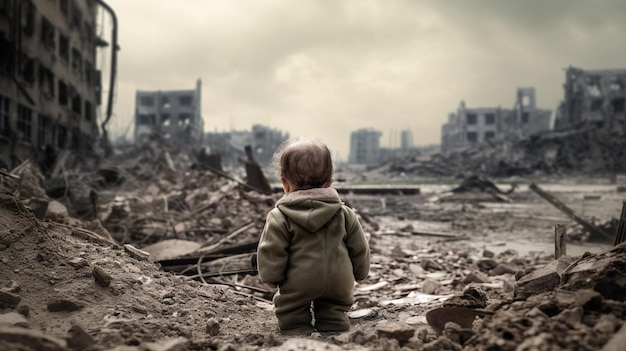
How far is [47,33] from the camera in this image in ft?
64.2

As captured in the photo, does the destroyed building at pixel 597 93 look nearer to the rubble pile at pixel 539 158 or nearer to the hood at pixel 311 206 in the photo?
the rubble pile at pixel 539 158

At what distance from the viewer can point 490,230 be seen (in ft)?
30.2

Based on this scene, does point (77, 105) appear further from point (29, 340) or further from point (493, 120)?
point (493, 120)

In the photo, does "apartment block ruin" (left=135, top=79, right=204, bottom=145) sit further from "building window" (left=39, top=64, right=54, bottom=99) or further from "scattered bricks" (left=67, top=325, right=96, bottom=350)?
"scattered bricks" (left=67, top=325, right=96, bottom=350)

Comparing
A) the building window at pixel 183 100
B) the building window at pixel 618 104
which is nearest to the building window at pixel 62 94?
the building window at pixel 183 100

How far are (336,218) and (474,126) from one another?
230 feet

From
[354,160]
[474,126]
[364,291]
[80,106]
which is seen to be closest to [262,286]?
[364,291]

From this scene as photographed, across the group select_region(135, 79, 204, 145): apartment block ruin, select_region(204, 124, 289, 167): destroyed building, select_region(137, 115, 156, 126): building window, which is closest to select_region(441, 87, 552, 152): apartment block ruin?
select_region(204, 124, 289, 167): destroyed building

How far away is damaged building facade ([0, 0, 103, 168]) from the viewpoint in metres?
14.9

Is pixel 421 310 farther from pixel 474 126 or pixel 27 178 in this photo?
pixel 474 126

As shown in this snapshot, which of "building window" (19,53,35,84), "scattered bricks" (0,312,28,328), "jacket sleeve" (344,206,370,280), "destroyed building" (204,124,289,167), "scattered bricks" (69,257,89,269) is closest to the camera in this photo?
"scattered bricks" (0,312,28,328)

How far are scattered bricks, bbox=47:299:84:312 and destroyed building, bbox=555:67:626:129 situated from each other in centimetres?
5572

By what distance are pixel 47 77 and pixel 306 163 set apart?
860 inches

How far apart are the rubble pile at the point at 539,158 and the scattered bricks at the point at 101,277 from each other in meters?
36.7
